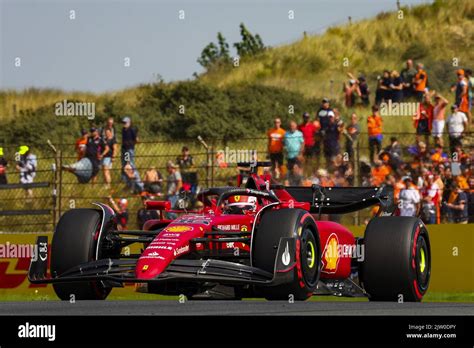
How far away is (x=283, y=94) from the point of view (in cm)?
3975

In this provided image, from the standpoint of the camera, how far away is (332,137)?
22875 mm

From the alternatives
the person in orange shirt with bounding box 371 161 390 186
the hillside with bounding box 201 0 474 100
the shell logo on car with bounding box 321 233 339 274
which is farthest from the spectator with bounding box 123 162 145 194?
the hillside with bounding box 201 0 474 100

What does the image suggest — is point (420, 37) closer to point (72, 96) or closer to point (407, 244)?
point (72, 96)

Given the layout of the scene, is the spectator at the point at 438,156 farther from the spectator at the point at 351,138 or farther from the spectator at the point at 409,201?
the spectator at the point at 351,138

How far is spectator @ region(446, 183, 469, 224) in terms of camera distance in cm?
1938

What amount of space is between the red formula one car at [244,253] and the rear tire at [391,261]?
0.01 metres

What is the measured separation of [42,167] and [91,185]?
6360 millimetres

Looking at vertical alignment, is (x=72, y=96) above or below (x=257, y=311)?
above

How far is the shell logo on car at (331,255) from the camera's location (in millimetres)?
12430

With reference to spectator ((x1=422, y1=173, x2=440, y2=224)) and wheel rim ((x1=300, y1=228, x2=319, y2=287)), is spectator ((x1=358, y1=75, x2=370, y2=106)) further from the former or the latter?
wheel rim ((x1=300, y1=228, x2=319, y2=287))

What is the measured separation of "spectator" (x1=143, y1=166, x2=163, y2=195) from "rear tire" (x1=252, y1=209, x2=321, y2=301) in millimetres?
9685

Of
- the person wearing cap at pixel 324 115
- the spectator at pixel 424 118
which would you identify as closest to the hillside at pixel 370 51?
the spectator at pixel 424 118

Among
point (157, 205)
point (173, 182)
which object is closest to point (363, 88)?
point (173, 182)
